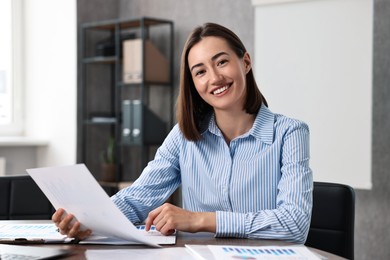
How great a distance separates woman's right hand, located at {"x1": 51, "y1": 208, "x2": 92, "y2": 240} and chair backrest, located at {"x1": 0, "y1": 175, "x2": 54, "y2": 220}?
24.5 inches

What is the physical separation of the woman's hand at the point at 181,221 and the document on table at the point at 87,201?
3cm

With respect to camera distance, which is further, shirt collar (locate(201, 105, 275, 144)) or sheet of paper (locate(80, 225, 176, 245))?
shirt collar (locate(201, 105, 275, 144))

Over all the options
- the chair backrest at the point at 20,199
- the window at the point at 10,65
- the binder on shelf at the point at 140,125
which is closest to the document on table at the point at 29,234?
the chair backrest at the point at 20,199

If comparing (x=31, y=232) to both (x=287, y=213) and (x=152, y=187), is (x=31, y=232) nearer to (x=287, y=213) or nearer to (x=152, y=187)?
(x=152, y=187)

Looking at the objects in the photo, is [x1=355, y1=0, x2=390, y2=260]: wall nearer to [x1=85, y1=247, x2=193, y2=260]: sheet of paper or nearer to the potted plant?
the potted plant

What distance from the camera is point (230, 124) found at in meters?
1.97

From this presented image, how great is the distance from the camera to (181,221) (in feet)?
5.09

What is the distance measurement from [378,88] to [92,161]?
8.00ft

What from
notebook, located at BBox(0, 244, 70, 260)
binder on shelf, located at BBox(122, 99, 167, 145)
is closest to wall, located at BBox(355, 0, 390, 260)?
binder on shelf, located at BBox(122, 99, 167, 145)

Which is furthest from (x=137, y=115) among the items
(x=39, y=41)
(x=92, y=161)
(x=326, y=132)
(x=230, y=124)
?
(x=230, y=124)

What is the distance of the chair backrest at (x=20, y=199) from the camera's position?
2.11m

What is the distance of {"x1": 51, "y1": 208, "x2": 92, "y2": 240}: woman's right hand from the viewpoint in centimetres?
152

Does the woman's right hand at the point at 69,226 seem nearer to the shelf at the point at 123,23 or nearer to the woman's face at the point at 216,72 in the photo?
the woman's face at the point at 216,72

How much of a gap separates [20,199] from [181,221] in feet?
2.65
